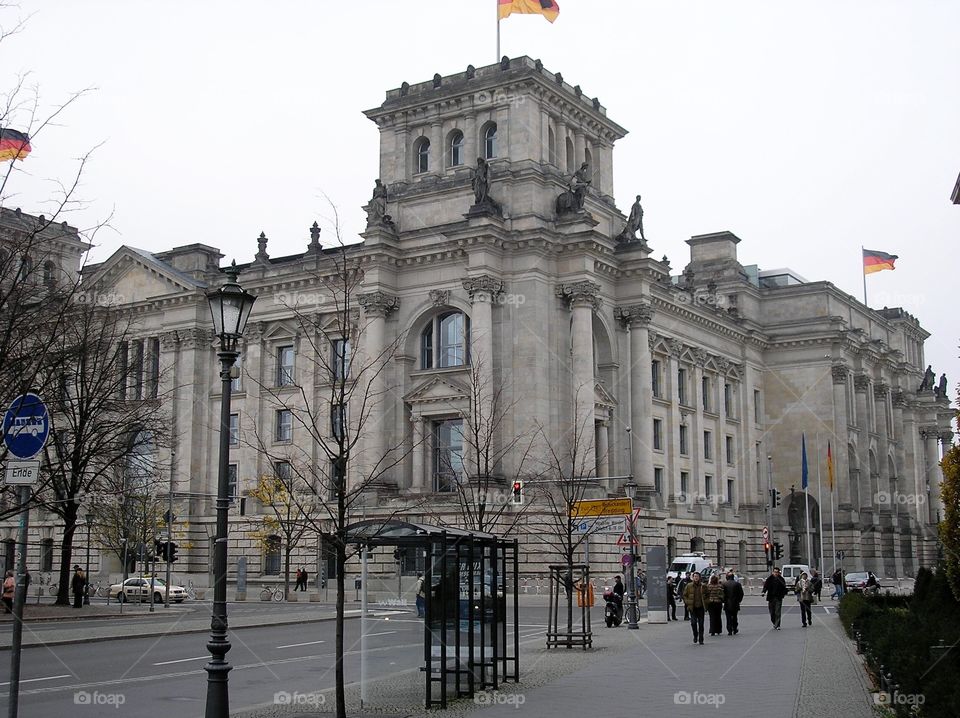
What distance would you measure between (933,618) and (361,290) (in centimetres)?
4626

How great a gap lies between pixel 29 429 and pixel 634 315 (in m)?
51.4

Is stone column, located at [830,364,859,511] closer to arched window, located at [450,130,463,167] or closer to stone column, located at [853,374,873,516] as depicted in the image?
stone column, located at [853,374,873,516]

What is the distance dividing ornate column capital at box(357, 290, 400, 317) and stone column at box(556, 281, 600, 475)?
9.14 metres

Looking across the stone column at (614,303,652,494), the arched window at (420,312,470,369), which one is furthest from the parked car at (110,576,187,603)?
the stone column at (614,303,652,494)

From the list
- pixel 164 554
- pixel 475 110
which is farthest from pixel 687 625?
pixel 475 110

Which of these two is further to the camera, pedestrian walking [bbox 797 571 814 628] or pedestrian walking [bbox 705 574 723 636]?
pedestrian walking [bbox 797 571 814 628]

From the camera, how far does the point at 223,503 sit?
15.1 m

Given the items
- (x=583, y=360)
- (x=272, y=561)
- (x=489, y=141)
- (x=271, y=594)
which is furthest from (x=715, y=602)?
(x=272, y=561)

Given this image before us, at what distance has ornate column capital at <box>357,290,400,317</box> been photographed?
2384 inches

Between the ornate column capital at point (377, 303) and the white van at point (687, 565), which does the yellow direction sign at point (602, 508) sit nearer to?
the white van at point (687, 565)

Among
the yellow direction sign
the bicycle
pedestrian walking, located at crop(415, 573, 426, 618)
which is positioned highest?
the yellow direction sign

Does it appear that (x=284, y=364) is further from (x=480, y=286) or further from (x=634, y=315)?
(x=634, y=315)

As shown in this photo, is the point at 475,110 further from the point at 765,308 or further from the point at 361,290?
the point at 765,308

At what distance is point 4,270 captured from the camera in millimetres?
17938
